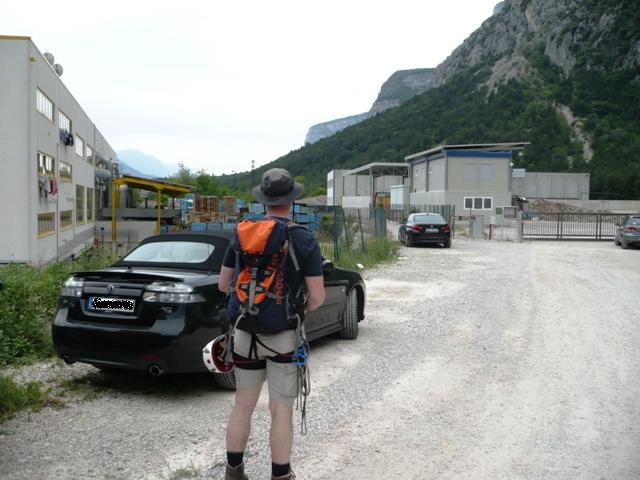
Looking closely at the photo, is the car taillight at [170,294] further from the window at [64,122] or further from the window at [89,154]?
the window at [89,154]

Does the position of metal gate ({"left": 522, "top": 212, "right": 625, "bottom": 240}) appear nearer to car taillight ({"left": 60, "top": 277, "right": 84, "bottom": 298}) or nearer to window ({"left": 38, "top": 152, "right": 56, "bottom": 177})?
Answer: window ({"left": 38, "top": 152, "right": 56, "bottom": 177})

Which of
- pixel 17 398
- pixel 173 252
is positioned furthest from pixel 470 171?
pixel 17 398

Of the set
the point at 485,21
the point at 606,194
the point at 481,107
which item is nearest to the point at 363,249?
the point at 606,194

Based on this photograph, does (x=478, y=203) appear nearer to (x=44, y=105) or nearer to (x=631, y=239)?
(x=631, y=239)

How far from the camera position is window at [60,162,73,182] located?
91.1 ft

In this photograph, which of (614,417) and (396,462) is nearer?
(396,462)

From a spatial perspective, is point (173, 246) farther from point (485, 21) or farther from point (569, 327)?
point (485, 21)

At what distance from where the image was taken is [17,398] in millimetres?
5367

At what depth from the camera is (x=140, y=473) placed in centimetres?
409

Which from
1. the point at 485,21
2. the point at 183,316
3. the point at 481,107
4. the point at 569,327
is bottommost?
the point at 569,327

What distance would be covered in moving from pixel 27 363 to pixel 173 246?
1.99 metres

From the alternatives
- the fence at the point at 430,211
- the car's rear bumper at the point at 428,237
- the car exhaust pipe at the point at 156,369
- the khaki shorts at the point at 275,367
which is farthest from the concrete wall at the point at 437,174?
the khaki shorts at the point at 275,367

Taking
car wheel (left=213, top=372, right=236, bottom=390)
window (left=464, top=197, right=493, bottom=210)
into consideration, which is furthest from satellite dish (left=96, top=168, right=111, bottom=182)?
car wheel (left=213, top=372, right=236, bottom=390)

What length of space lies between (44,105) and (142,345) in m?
21.2
